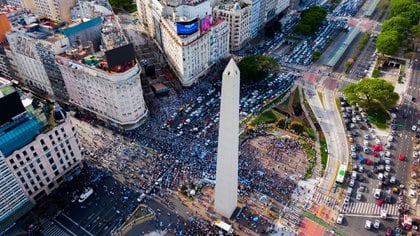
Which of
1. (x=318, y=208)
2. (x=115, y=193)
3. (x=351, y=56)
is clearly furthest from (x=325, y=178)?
(x=351, y=56)

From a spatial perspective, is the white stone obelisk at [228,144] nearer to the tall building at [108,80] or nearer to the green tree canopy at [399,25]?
the tall building at [108,80]

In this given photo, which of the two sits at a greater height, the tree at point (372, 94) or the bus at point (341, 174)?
the tree at point (372, 94)

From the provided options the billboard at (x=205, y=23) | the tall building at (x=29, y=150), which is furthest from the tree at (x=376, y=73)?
the tall building at (x=29, y=150)

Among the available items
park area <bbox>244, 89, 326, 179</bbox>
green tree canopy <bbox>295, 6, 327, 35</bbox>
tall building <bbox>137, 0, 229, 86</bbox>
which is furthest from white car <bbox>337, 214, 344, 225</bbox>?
green tree canopy <bbox>295, 6, 327, 35</bbox>

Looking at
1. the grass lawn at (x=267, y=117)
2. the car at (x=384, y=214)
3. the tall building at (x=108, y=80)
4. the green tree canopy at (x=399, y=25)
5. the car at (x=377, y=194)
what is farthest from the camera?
the green tree canopy at (x=399, y=25)

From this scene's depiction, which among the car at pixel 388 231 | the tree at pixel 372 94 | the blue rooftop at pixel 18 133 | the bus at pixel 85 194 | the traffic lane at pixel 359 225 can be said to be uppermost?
the blue rooftop at pixel 18 133

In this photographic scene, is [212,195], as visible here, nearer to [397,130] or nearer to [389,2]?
[397,130]

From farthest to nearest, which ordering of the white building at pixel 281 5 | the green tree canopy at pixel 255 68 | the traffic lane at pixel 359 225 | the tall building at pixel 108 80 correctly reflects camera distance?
the white building at pixel 281 5 < the green tree canopy at pixel 255 68 < the tall building at pixel 108 80 < the traffic lane at pixel 359 225
